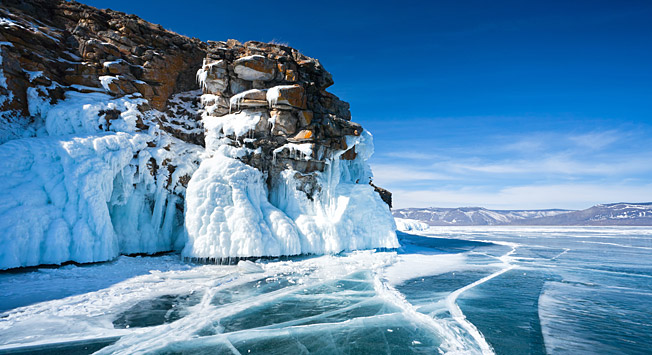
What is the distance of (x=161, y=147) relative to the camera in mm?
17375

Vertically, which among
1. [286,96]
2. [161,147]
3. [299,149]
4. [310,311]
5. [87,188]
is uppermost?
[286,96]

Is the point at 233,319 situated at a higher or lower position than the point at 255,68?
lower

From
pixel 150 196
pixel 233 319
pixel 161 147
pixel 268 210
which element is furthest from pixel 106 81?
pixel 233 319

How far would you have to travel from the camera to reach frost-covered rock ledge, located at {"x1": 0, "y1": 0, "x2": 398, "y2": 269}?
1305 cm

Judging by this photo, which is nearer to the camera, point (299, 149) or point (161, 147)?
point (161, 147)

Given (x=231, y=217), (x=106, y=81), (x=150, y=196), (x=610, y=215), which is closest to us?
(x=231, y=217)

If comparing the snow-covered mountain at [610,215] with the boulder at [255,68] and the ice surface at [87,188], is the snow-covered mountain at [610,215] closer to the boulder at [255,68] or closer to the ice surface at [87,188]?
the boulder at [255,68]

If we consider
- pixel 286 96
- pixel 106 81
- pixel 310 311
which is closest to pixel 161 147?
pixel 106 81

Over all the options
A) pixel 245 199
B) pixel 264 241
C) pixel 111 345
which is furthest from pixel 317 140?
pixel 111 345

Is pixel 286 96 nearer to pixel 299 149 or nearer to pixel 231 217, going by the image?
pixel 299 149

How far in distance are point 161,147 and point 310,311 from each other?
13502mm

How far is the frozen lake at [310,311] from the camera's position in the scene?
6.76m

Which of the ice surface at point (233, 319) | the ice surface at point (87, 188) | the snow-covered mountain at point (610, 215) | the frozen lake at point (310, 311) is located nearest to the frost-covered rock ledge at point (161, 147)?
the ice surface at point (87, 188)

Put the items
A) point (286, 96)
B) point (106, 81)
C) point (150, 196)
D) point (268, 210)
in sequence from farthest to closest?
point (286, 96) < point (268, 210) < point (106, 81) < point (150, 196)
